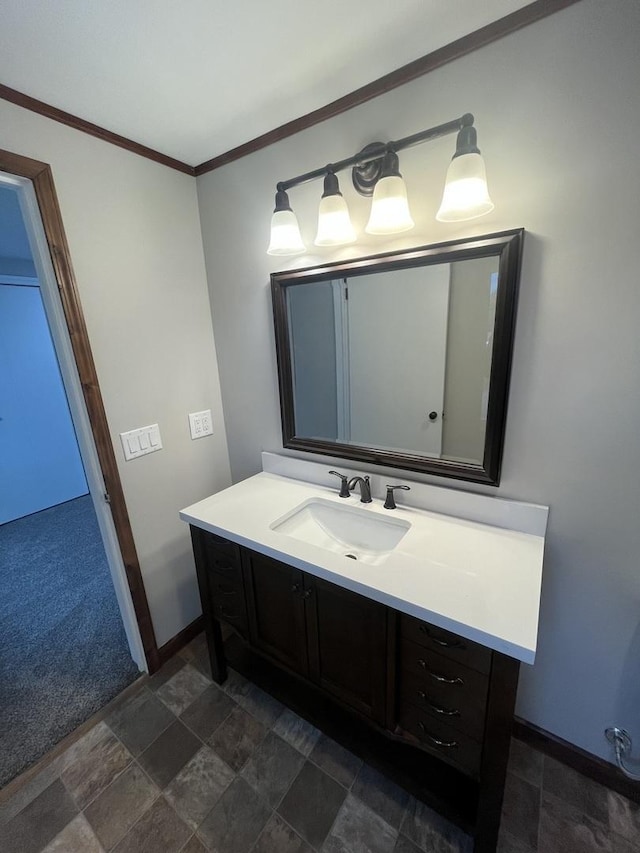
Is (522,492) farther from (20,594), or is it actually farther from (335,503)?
(20,594)

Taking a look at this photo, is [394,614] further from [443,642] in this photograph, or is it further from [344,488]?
[344,488]

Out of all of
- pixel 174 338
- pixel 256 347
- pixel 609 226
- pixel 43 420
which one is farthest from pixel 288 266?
pixel 43 420

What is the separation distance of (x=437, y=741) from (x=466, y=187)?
152 centimetres

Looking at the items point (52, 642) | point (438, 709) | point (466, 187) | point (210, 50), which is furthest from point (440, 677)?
point (52, 642)

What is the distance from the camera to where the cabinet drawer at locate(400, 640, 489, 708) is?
873mm

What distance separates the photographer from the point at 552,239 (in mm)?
966

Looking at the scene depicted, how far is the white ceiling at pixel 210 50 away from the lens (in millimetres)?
848

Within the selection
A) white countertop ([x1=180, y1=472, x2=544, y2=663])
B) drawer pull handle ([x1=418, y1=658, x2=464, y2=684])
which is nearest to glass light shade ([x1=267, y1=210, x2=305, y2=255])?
white countertop ([x1=180, y1=472, x2=544, y2=663])

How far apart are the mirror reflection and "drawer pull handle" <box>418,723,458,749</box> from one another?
811mm

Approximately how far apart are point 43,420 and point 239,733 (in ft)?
10.5

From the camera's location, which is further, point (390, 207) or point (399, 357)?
point (399, 357)

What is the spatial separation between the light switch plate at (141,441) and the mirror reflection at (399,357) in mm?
648

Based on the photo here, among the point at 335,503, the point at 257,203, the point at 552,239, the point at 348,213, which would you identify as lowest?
the point at 335,503

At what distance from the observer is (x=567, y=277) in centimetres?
97
